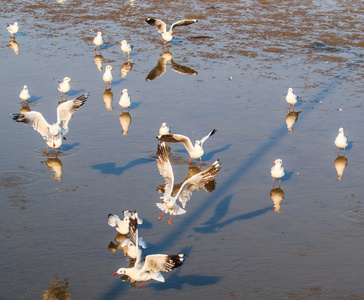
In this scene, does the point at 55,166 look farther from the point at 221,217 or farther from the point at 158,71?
the point at 158,71

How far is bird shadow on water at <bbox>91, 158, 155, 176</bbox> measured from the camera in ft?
47.5

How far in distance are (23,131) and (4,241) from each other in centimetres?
620

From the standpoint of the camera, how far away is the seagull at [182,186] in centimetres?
1184

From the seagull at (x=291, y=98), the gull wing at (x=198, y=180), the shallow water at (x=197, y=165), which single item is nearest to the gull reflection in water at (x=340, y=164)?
the shallow water at (x=197, y=165)

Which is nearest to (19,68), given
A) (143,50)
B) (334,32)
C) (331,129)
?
(143,50)

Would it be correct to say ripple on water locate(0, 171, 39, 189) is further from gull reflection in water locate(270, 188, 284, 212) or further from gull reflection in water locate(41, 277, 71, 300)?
gull reflection in water locate(270, 188, 284, 212)

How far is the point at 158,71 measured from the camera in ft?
75.4

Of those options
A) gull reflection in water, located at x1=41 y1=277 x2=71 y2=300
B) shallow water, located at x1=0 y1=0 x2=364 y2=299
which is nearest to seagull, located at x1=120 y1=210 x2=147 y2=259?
shallow water, located at x1=0 y1=0 x2=364 y2=299

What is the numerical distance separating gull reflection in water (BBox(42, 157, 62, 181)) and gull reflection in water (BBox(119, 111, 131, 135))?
2.45 metres

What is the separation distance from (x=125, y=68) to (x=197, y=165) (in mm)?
9316

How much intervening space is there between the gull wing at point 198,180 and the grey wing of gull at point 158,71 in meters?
Answer: 10.4

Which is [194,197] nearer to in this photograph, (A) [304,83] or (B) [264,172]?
(B) [264,172]

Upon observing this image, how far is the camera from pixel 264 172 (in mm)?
14664

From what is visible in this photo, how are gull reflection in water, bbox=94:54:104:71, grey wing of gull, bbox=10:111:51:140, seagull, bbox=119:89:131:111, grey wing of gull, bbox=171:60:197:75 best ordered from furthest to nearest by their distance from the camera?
gull reflection in water, bbox=94:54:104:71 → grey wing of gull, bbox=171:60:197:75 → seagull, bbox=119:89:131:111 → grey wing of gull, bbox=10:111:51:140
